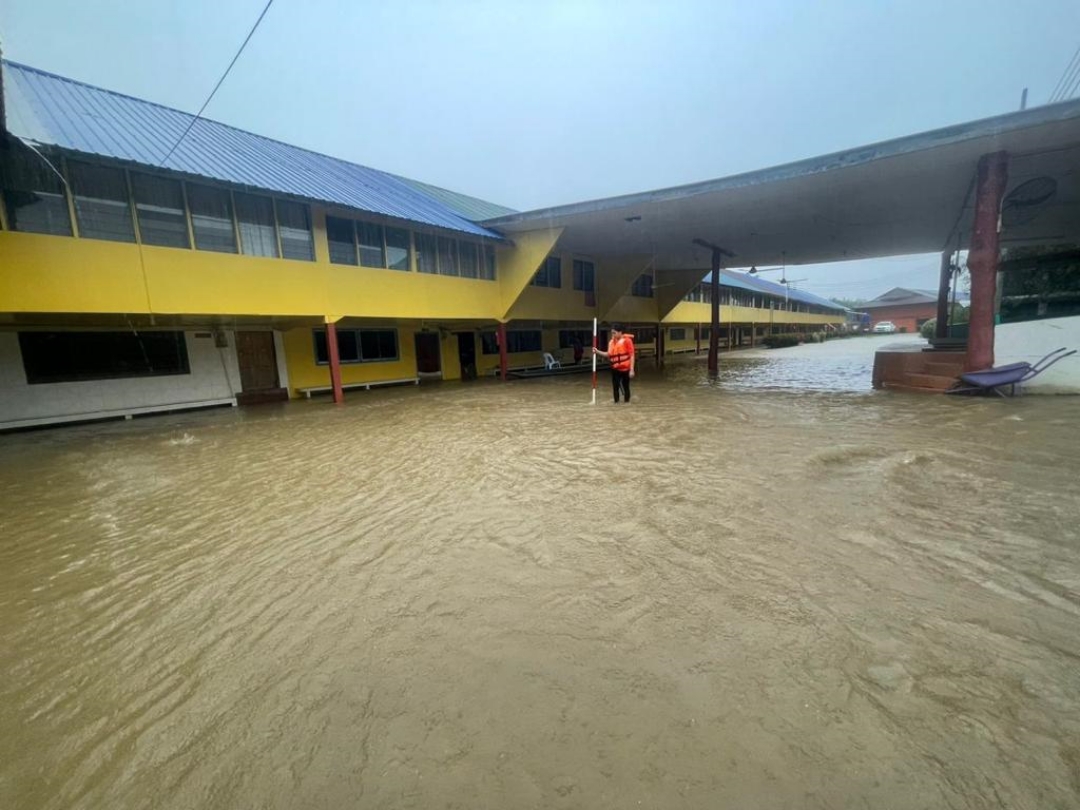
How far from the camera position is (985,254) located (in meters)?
9.84

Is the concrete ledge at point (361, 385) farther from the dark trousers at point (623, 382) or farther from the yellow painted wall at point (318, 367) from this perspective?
the dark trousers at point (623, 382)

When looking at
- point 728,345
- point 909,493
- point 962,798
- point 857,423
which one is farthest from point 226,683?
point 728,345

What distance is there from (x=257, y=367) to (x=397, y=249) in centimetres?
541

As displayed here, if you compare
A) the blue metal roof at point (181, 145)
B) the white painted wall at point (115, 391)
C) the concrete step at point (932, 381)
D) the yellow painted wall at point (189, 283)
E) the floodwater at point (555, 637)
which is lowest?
the floodwater at point (555, 637)

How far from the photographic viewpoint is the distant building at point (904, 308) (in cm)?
7031

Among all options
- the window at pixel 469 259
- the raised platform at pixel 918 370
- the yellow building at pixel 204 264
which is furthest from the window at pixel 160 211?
the raised platform at pixel 918 370

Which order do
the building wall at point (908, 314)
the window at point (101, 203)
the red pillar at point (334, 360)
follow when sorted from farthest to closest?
the building wall at point (908, 314) < the red pillar at point (334, 360) < the window at point (101, 203)

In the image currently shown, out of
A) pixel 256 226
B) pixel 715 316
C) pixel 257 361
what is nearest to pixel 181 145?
pixel 256 226

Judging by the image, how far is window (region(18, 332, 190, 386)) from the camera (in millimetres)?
10336

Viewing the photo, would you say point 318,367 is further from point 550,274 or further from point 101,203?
point 550,274

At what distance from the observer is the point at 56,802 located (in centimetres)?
184

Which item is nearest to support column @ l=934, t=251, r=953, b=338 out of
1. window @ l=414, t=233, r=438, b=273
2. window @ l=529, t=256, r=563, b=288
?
window @ l=529, t=256, r=563, b=288

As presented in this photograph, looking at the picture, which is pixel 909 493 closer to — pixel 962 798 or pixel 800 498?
pixel 800 498

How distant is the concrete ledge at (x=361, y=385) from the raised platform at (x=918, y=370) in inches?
587
